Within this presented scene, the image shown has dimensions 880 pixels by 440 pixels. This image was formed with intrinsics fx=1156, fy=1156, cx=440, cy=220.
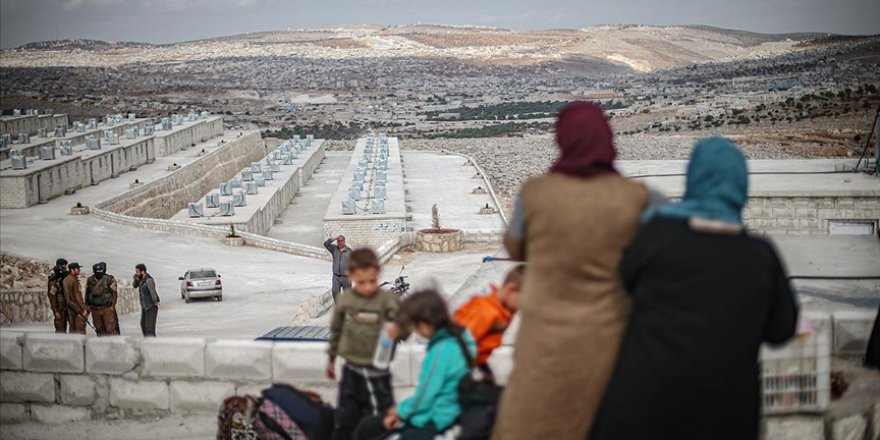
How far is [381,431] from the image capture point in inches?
193

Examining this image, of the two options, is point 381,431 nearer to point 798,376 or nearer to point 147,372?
point 798,376

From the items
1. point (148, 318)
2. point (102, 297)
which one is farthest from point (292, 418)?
point (148, 318)

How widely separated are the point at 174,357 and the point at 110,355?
0.41 m

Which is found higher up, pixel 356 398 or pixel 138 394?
pixel 356 398

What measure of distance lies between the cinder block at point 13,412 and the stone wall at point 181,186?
2758cm

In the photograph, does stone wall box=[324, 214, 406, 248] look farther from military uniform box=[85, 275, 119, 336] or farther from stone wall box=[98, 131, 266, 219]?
military uniform box=[85, 275, 119, 336]

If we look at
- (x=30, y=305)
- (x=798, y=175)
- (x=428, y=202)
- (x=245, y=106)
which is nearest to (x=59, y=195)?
(x=428, y=202)

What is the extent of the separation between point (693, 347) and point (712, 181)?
53 cm

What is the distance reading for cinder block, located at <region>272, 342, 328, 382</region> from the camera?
648 centimetres

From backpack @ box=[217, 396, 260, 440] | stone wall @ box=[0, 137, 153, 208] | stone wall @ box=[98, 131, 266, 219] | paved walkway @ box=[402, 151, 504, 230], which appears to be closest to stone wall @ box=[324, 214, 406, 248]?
paved walkway @ box=[402, 151, 504, 230]

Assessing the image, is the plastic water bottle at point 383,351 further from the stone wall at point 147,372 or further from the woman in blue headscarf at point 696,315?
the woman in blue headscarf at point 696,315

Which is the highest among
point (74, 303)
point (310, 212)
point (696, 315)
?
point (696, 315)

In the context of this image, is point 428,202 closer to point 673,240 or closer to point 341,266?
point 341,266

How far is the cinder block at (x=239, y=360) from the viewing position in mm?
6582
